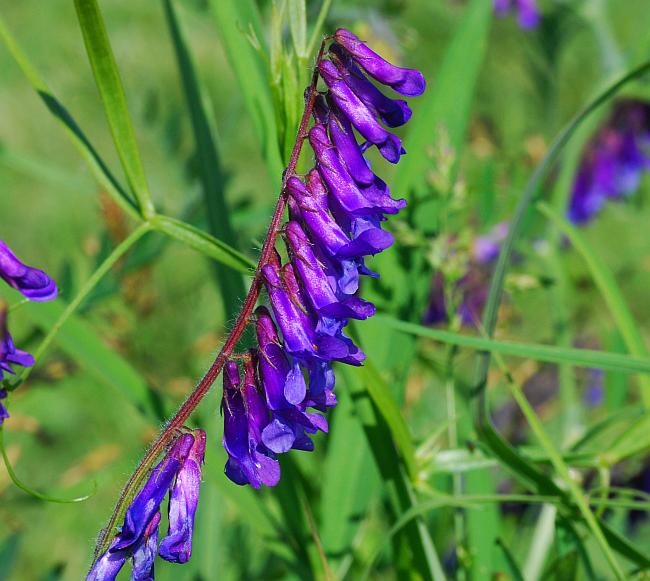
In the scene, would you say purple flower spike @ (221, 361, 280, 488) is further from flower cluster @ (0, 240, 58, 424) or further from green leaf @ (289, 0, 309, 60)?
green leaf @ (289, 0, 309, 60)

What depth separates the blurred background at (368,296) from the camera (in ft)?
3.65

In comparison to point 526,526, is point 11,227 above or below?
below

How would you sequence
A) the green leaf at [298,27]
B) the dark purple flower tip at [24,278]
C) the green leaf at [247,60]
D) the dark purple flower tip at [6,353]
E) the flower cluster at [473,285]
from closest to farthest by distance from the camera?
the dark purple flower tip at [6,353], the dark purple flower tip at [24,278], the green leaf at [298,27], the green leaf at [247,60], the flower cluster at [473,285]

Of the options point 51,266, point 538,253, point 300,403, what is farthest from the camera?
point 51,266

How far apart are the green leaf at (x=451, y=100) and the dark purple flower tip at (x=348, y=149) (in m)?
0.51

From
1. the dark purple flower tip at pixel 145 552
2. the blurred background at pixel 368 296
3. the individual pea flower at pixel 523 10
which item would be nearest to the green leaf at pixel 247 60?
the blurred background at pixel 368 296

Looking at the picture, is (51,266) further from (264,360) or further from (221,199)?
(264,360)

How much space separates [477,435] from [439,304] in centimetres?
76

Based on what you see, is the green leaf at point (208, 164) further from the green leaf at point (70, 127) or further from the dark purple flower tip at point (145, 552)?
the dark purple flower tip at point (145, 552)

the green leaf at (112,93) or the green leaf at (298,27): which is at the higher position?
the green leaf at (298,27)

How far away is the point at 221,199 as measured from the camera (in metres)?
1.15

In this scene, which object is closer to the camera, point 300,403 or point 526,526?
point 300,403

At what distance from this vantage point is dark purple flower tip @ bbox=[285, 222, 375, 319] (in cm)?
70

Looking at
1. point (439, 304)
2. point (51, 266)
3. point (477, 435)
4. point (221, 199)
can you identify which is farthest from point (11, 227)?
point (477, 435)
